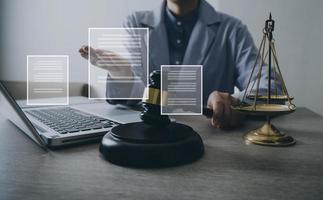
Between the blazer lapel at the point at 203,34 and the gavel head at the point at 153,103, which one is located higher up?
the blazer lapel at the point at 203,34

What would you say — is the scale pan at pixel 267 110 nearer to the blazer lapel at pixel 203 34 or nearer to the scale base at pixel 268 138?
the scale base at pixel 268 138

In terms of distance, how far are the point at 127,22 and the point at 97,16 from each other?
0.34 ft

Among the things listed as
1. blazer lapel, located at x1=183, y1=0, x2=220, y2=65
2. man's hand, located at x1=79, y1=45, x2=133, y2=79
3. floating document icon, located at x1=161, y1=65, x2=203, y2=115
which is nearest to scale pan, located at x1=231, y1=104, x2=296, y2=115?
floating document icon, located at x1=161, y1=65, x2=203, y2=115

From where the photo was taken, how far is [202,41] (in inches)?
38.6

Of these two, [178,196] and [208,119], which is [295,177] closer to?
[178,196]

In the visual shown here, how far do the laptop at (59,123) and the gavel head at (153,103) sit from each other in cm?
9

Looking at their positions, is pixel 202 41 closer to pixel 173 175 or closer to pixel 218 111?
pixel 218 111

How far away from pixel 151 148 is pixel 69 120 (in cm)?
24

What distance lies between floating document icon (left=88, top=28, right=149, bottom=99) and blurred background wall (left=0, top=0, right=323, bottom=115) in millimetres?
27

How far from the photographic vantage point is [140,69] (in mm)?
854

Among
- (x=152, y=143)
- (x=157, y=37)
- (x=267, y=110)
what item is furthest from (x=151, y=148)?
(x=157, y=37)

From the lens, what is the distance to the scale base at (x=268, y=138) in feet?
1.51

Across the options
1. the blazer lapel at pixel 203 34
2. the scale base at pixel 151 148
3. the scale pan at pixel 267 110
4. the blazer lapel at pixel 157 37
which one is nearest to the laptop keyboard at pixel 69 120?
the scale base at pixel 151 148

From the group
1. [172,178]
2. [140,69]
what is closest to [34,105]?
[140,69]
